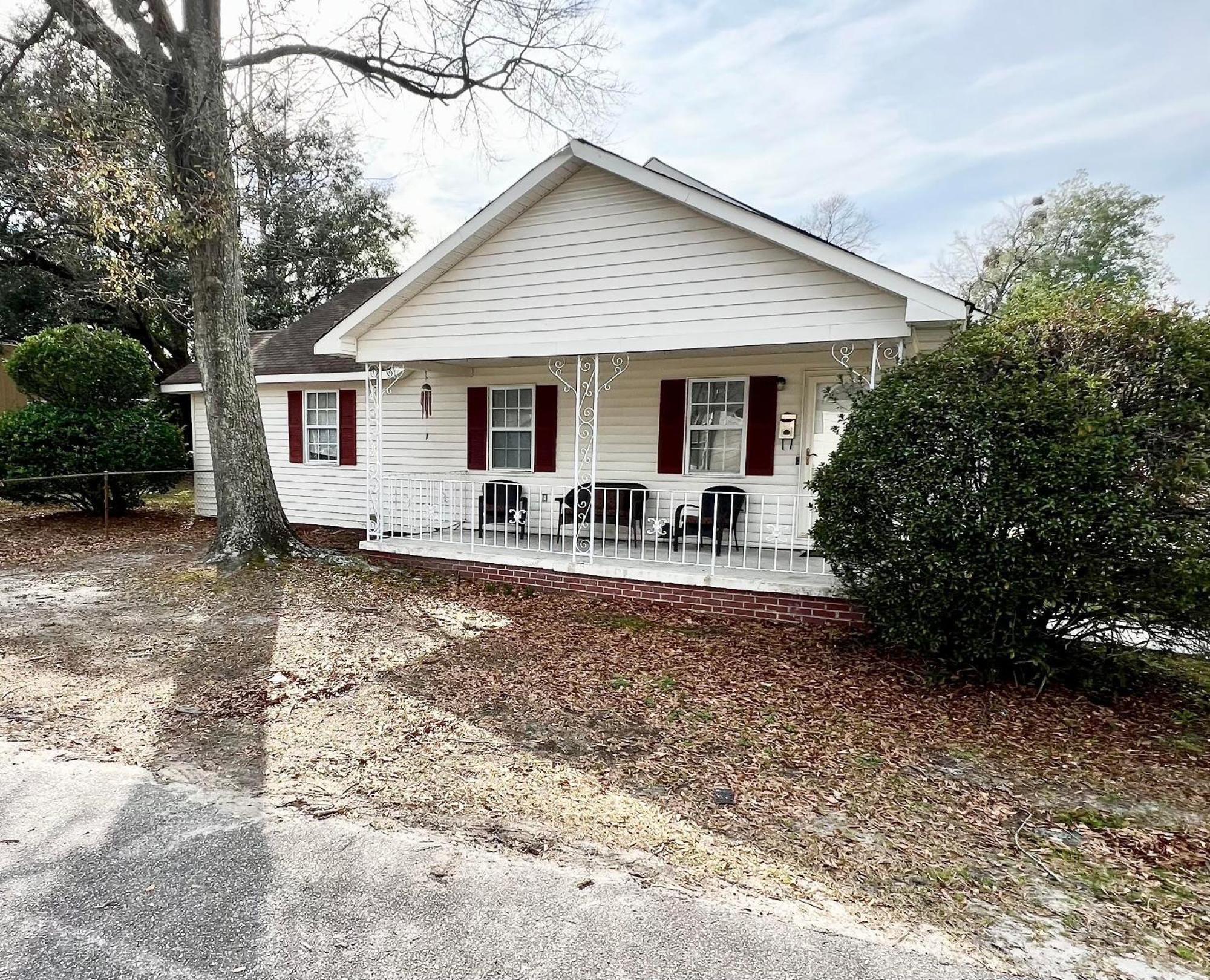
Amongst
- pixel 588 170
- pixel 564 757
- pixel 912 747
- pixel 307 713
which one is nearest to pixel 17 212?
pixel 588 170

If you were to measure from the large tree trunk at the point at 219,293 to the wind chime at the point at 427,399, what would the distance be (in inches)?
100

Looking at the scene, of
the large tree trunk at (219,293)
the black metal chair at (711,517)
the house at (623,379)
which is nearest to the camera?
the house at (623,379)

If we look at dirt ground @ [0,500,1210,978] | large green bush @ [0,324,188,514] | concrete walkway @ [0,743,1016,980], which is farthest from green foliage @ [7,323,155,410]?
concrete walkway @ [0,743,1016,980]

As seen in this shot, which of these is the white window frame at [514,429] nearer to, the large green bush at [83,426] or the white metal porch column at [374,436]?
the white metal porch column at [374,436]

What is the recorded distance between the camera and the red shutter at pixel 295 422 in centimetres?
1206

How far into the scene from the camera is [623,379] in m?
→ 9.14

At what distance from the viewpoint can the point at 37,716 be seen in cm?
418

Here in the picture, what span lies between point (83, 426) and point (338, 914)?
13.0 meters

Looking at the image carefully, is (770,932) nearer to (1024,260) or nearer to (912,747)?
(912,747)

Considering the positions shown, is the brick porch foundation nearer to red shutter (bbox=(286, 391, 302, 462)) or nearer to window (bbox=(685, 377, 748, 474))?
window (bbox=(685, 377, 748, 474))

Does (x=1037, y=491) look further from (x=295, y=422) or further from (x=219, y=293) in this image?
(x=295, y=422)

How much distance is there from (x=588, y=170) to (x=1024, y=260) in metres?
25.0

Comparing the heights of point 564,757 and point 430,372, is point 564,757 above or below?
below

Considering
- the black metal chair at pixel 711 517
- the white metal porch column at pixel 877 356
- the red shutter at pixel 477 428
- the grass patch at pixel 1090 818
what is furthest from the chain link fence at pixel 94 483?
the grass patch at pixel 1090 818
